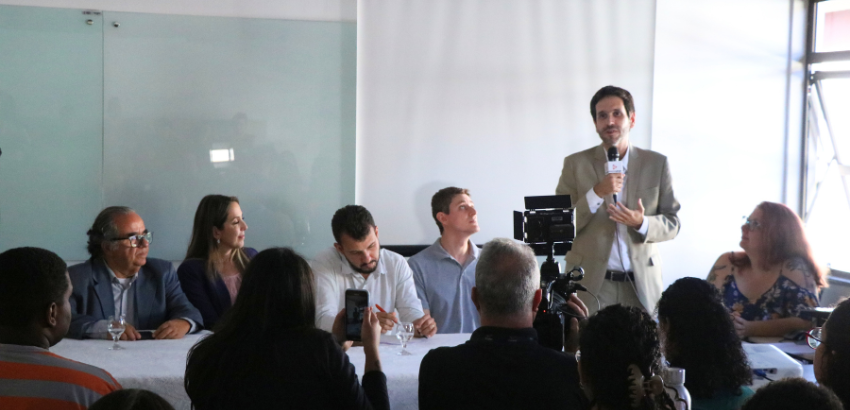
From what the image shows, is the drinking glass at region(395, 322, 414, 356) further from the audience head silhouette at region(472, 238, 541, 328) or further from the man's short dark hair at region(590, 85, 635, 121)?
the man's short dark hair at region(590, 85, 635, 121)

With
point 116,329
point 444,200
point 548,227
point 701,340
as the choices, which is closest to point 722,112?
point 444,200

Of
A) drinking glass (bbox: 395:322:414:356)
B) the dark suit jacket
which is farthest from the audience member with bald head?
drinking glass (bbox: 395:322:414:356)

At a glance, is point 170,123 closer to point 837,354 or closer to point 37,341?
point 37,341

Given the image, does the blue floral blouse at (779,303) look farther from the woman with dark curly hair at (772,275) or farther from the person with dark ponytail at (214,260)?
the person with dark ponytail at (214,260)

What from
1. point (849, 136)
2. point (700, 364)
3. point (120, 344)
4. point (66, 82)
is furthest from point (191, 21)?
point (849, 136)

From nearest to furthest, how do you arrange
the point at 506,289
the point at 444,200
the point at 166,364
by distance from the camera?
the point at 506,289 < the point at 166,364 < the point at 444,200

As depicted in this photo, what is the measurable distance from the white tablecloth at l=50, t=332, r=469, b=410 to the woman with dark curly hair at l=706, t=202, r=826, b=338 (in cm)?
161

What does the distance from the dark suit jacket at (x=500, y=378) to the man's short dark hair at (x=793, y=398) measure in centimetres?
49

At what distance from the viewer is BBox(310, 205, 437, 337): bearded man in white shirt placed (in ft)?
10.3

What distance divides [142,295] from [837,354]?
2614 mm

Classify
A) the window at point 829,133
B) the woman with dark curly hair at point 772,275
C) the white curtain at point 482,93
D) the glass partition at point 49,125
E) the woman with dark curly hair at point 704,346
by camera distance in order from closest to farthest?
1. the woman with dark curly hair at point 704,346
2. the woman with dark curly hair at point 772,275
3. the glass partition at point 49,125
4. the white curtain at point 482,93
5. the window at point 829,133

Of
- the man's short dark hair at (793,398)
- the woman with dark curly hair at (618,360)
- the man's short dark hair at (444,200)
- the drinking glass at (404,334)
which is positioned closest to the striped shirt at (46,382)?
the woman with dark curly hair at (618,360)

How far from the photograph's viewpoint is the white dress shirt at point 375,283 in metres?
3.18

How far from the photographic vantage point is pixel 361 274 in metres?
3.27
